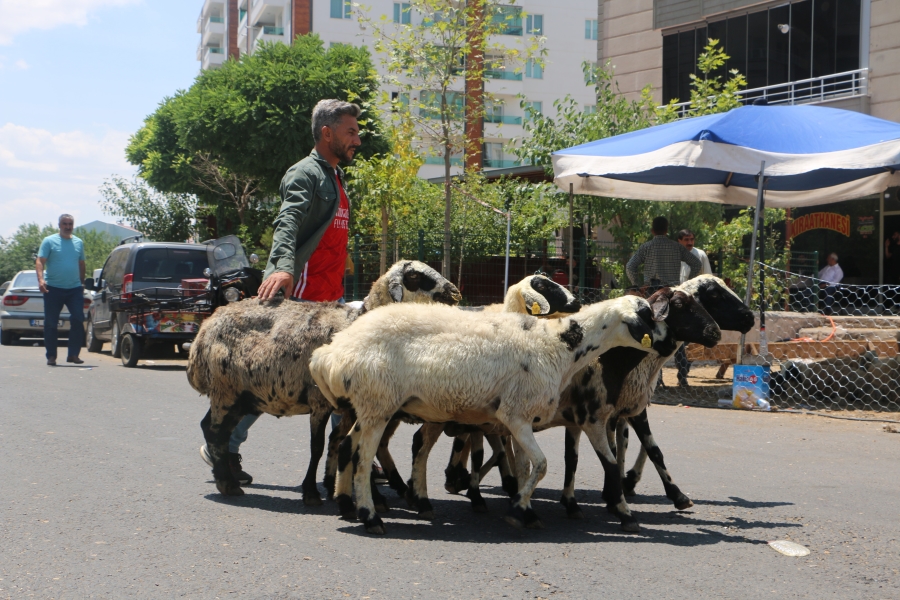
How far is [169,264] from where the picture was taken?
15758 millimetres

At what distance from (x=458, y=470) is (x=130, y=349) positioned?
33.2 feet

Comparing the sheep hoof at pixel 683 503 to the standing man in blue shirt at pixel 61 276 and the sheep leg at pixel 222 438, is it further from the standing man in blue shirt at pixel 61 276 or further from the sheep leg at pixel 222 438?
the standing man in blue shirt at pixel 61 276

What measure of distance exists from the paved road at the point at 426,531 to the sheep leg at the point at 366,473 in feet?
0.37

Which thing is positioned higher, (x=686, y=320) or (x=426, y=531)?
(x=686, y=320)

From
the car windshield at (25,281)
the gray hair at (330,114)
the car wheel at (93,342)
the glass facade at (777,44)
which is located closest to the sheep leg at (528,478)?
the gray hair at (330,114)

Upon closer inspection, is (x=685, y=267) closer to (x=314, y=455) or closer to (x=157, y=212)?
(x=314, y=455)

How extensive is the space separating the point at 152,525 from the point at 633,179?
9.57m

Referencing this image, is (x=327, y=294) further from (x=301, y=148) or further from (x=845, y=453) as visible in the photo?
(x=301, y=148)

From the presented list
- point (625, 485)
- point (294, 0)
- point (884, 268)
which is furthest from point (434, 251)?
point (294, 0)

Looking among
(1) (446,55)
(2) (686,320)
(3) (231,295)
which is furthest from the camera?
(1) (446,55)

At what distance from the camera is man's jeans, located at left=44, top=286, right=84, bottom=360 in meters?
14.0

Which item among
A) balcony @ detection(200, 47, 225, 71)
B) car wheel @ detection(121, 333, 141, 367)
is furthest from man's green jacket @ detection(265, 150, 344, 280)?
balcony @ detection(200, 47, 225, 71)

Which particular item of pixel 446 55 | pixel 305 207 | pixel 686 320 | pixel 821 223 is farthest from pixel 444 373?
pixel 821 223

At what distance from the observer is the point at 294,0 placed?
52.0 metres
